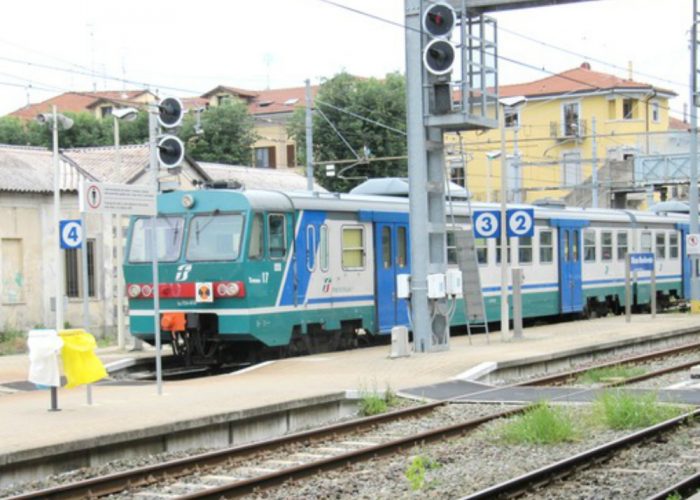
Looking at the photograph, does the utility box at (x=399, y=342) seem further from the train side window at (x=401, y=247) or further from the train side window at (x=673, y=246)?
the train side window at (x=673, y=246)

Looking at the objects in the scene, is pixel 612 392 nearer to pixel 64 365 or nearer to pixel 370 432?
pixel 370 432

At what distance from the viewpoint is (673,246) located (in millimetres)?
36906

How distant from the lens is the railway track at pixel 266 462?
9758mm

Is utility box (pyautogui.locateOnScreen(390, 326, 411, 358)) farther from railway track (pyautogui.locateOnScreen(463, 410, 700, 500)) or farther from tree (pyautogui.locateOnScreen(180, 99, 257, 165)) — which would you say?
tree (pyautogui.locateOnScreen(180, 99, 257, 165))

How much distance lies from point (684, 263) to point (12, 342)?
20614 mm

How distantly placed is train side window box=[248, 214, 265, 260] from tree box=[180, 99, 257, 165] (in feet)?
139

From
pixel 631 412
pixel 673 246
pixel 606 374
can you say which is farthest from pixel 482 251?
pixel 631 412

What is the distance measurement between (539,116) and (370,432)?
56.7 m

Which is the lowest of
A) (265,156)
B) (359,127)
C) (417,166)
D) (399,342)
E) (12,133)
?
(399,342)

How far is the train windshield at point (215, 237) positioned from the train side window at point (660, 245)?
19.5 meters

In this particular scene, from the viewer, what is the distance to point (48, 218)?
1218 inches

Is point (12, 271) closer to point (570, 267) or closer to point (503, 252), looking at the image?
point (503, 252)

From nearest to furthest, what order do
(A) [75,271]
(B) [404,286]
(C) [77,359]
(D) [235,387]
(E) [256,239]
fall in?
1. (C) [77,359]
2. (D) [235,387]
3. (E) [256,239]
4. (B) [404,286]
5. (A) [75,271]

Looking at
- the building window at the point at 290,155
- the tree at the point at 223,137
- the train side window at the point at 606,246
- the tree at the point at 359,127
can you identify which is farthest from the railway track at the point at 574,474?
the building window at the point at 290,155
